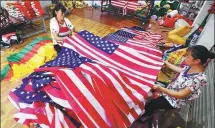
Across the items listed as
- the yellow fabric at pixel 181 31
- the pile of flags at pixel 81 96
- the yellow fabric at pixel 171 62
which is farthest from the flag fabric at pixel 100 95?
the yellow fabric at pixel 181 31

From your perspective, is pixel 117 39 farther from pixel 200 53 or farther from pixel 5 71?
pixel 5 71

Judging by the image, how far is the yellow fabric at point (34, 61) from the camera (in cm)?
318

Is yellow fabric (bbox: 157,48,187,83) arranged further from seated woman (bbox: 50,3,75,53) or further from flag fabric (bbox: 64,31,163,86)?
seated woman (bbox: 50,3,75,53)

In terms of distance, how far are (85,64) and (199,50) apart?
1176 mm

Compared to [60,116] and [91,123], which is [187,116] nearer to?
[91,123]

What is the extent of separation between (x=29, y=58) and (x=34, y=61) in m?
0.22

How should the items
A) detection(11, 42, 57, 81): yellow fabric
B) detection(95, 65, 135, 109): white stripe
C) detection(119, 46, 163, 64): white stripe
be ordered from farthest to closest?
detection(11, 42, 57, 81): yellow fabric
detection(119, 46, 163, 64): white stripe
detection(95, 65, 135, 109): white stripe

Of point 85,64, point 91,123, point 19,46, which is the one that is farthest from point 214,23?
point 19,46

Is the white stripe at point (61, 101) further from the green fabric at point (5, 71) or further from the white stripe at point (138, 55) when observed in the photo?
the green fabric at point (5, 71)

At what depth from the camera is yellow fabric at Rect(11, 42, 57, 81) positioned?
318cm

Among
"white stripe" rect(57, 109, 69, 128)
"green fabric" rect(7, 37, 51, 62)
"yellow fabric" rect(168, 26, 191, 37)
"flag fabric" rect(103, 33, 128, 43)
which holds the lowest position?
"green fabric" rect(7, 37, 51, 62)

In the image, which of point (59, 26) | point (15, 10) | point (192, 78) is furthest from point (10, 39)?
point (192, 78)

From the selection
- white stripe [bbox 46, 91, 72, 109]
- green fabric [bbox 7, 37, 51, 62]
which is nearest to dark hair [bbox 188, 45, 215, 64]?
white stripe [bbox 46, 91, 72, 109]

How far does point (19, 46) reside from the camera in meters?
3.98
